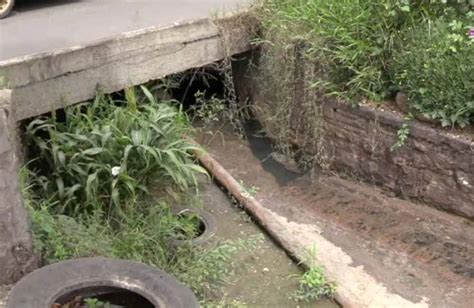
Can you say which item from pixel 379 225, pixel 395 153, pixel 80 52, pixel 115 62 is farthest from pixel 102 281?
pixel 395 153

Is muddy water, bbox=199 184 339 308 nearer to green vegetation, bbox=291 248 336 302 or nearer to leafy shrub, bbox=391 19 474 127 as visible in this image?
green vegetation, bbox=291 248 336 302

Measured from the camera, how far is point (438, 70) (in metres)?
4.77

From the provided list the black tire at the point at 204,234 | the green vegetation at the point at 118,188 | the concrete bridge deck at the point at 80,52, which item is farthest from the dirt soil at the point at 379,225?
the concrete bridge deck at the point at 80,52

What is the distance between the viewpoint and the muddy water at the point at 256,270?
4.17m

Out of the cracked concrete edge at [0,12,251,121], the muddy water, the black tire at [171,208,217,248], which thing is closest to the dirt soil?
the muddy water

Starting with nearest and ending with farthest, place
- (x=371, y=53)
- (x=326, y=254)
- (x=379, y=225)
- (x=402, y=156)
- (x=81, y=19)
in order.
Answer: (x=326, y=254) → (x=379, y=225) → (x=402, y=156) → (x=371, y=53) → (x=81, y=19)

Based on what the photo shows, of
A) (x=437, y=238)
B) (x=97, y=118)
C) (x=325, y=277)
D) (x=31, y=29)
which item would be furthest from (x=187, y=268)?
(x=31, y=29)

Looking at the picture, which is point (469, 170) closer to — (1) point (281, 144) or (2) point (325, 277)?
(2) point (325, 277)

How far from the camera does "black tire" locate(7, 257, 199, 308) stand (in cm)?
328

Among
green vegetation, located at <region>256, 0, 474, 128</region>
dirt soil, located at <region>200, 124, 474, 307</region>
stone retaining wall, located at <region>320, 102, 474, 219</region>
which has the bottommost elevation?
dirt soil, located at <region>200, 124, 474, 307</region>

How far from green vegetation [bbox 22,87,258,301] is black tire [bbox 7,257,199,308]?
1.28ft

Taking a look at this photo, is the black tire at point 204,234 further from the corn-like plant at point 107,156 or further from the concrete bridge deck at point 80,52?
the concrete bridge deck at point 80,52

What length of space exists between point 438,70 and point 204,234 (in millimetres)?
2020

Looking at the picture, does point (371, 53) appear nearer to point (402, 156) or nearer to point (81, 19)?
point (402, 156)
